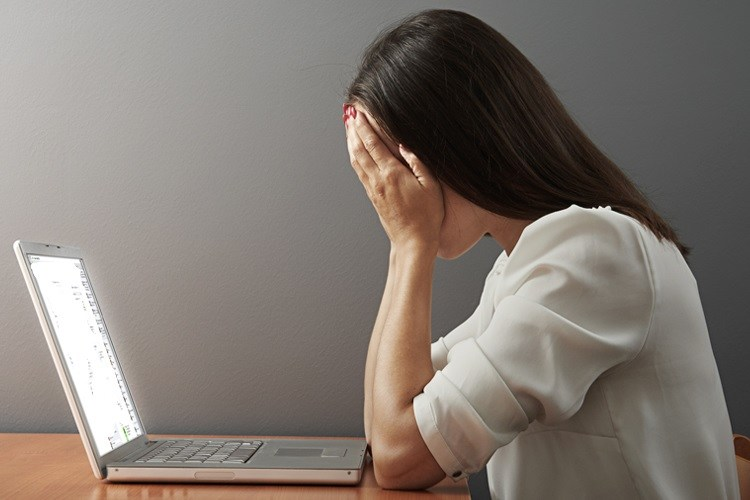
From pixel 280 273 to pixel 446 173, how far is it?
536 millimetres

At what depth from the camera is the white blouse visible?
792 mm

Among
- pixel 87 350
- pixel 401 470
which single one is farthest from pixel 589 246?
pixel 87 350

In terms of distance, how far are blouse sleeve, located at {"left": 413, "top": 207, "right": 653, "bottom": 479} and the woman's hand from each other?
0.19 m

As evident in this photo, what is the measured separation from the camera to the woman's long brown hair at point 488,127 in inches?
36.9

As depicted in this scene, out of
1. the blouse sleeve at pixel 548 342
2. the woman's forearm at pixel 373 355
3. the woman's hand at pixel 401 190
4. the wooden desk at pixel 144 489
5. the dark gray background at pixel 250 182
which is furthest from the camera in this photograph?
the dark gray background at pixel 250 182

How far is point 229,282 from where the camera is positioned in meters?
1.41

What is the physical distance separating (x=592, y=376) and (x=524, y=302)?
0.11 metres

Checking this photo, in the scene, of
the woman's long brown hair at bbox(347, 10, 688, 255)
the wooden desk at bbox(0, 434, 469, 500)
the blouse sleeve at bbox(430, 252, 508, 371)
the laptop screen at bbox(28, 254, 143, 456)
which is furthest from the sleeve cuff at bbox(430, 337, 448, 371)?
the laptop screen at bbox(28, 254, 143, 456)

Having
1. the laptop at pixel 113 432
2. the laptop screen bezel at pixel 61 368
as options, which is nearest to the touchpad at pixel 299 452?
the laptop at pixel 113 432

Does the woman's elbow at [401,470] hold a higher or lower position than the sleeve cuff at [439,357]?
higher

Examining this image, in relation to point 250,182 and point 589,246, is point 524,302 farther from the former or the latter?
point 250,182

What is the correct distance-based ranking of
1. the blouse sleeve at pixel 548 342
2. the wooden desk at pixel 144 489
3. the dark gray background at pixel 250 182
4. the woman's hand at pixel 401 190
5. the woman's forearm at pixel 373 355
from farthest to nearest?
the dark gray background at pixel 250 182 → the woman's forearm at pixel 373 355 → the woman's hand at pixel 401 190 → the wooden desk at pixel 144 489 → the blouse sleeve at pixel 548 342

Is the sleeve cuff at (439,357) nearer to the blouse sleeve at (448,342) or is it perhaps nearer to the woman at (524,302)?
the blouse sleeve at (448,342)

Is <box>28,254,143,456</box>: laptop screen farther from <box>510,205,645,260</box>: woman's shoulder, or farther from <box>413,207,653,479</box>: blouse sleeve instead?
<box>510,205,645,260</box>: woman's shoulder
